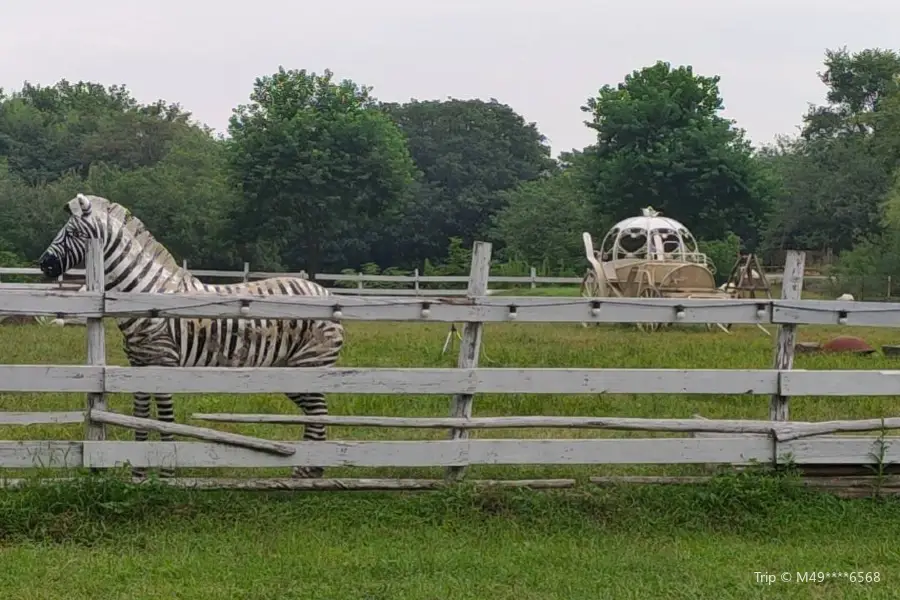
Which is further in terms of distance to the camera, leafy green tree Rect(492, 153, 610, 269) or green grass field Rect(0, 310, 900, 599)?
leafy green tree Rect(492, 153, 610, 269)

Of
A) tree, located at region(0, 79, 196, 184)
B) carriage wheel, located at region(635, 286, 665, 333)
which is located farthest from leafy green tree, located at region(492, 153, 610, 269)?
tree, located at region(0, 79, 196, 184)

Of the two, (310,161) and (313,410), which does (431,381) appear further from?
(310,161)

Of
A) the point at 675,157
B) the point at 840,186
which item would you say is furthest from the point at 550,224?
the point at 840,186

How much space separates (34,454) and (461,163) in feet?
165

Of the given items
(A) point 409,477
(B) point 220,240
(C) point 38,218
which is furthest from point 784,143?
(A) point 409,477

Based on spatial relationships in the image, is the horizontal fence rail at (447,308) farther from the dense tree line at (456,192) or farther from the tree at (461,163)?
the tree at (461,163)

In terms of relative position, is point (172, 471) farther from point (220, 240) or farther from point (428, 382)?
point (220, 240)

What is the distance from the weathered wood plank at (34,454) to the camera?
17.3 feet

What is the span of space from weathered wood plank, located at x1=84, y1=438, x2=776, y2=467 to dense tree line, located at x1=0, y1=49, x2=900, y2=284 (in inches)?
1044

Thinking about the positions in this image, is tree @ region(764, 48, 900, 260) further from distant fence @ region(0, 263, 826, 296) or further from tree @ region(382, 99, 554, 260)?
tree @ region(382, 99, 554, 260)

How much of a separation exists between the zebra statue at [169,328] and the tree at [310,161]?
29054mm

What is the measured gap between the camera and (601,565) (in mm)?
4711

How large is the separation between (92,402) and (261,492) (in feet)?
3.70

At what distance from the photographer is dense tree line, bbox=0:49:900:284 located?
111 ft
